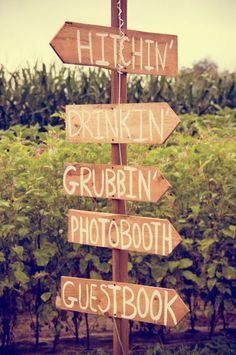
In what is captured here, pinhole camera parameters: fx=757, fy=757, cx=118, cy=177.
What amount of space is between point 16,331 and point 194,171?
1806 millimetres

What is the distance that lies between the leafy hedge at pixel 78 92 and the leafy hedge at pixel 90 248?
5196 mm

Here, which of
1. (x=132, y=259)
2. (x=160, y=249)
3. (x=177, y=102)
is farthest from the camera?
(x=177, y=102)

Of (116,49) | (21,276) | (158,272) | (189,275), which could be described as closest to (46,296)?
(21,276)

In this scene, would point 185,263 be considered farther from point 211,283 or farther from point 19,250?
point 19,250

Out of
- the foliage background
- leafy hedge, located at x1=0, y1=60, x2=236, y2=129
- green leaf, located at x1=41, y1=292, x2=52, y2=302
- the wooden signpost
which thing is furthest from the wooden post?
leafy hedge, located at x1=0, y1=60, x2=236, y2=129

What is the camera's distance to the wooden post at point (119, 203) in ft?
13.4

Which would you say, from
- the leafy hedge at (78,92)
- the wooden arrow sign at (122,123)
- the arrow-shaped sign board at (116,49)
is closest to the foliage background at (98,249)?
the wooden arrow sign at (122,123)

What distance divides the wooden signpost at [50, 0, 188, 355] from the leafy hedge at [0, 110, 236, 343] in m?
0.96

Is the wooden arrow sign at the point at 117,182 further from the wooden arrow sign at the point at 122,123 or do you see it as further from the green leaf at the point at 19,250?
the green leaf at the point at 19,250

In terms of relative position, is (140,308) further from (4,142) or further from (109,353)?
(4,142)

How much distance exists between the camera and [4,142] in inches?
218

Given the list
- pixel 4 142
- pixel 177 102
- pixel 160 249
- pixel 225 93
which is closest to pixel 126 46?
pixel 160 249

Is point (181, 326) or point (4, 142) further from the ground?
point (4, 142)

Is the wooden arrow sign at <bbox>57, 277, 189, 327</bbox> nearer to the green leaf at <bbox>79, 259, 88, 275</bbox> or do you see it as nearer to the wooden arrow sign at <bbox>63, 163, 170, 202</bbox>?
the wooden arrow sign at <bbox>63, 163, 170, 202</bbox>
